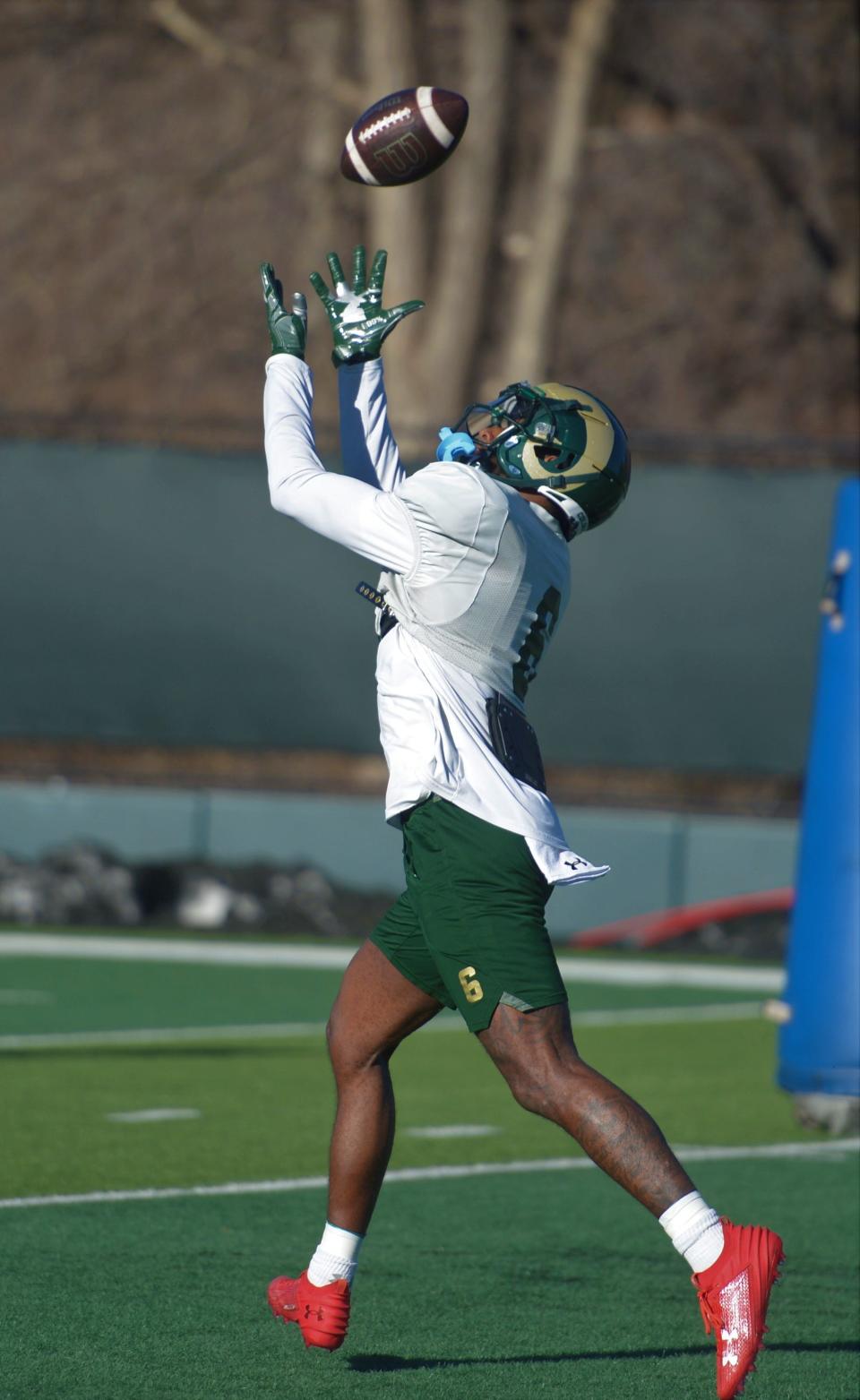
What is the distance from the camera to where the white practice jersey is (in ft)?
15.1

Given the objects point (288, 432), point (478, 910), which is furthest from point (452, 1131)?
point (288, 432)

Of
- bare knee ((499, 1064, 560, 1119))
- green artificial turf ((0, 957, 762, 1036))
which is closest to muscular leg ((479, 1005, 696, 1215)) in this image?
bare knee ((499, 1064, 560, 1119))

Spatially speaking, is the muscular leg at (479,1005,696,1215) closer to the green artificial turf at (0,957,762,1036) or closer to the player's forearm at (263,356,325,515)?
the player's forearm at (263,356,325,515)

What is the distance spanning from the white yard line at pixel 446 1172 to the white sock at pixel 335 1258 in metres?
1.70

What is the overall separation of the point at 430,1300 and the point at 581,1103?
128 cm

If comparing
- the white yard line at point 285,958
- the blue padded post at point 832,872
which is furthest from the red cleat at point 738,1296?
the white yard line at point 285,958

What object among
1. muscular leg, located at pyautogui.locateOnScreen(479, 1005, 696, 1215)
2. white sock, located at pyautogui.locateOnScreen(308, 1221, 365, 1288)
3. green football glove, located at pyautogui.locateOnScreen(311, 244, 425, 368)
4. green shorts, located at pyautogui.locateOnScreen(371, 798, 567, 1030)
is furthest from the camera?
green football glove, located at pyautogui.locateOnScreen(311, 244, 425, 368)

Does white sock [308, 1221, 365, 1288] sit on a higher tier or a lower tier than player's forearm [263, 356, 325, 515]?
lower

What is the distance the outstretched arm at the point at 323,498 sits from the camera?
181 inches

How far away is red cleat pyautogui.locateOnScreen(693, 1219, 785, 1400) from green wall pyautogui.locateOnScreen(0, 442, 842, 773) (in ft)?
35.5

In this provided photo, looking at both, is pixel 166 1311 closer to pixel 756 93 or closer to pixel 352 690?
pixel 352 690

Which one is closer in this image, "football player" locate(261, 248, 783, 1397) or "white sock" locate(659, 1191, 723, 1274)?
"white sock" locate(659, 1191, 723, 1274)

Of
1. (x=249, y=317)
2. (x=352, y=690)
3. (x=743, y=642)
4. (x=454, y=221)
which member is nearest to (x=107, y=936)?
(x=352, y=690)

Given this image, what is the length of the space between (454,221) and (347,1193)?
16225 millimetres
